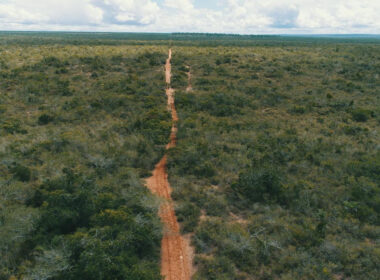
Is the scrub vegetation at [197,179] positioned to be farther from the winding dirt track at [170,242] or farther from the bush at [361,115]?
the winding dirt track at [170,242]

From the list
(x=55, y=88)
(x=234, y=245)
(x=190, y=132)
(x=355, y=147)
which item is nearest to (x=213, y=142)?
(x=190, y=132)

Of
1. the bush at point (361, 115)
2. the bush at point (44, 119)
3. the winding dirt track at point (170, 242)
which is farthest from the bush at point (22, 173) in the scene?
the bush at point (361, 115)

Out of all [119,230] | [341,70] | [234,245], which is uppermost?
[341,70]

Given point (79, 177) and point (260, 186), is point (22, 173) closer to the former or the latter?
point (79, 177)

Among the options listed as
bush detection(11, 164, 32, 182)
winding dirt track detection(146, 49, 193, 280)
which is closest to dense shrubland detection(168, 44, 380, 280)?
winding dirt track detection(146, 49, 193, 280)

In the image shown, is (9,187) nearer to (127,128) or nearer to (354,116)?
(127,128)
